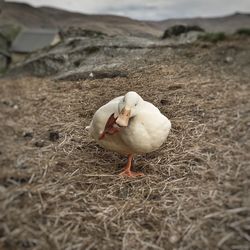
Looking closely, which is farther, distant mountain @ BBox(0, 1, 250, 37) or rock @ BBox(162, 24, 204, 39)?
rock @ BBox(162, 24, 204, 39)

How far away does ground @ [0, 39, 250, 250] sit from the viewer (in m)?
1.35

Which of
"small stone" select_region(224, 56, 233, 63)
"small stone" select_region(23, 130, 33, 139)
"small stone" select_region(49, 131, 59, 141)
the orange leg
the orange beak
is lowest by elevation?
the orange leg

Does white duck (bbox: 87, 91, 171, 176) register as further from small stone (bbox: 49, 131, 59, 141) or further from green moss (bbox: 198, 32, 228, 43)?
green moss (bbox: 198, 32, 228, 43)

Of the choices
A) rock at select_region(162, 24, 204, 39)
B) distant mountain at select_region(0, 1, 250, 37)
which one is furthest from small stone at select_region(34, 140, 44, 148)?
rock at select_region(162, 24, 204, 39)

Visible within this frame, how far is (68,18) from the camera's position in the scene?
2.75m

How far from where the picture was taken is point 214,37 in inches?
118

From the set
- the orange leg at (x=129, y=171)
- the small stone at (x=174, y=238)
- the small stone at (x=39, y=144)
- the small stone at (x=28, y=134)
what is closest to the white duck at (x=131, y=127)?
the orange leg at (x=129, y=171)

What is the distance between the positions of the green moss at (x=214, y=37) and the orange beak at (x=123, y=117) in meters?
1.35

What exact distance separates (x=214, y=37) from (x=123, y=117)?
5.11ft

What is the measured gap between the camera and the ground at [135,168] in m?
1.35

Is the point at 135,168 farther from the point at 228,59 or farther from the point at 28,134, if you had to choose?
the point at 228,59

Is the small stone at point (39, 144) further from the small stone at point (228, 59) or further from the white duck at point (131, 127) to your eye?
the small stone at point (228, 59)

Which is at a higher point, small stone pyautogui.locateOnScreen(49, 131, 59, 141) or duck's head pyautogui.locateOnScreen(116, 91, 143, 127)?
duck's head pyautogui.locateOnScreen(116, 91, 143, 127)

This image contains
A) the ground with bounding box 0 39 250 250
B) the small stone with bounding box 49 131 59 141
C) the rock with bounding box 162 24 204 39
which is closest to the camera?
the ground with bounding box 0 39 250 250
